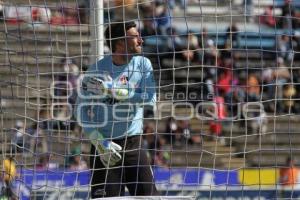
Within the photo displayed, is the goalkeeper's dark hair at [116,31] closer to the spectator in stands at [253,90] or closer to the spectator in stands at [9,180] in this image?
the spectator in stands at [9,180]

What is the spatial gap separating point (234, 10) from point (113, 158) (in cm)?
195

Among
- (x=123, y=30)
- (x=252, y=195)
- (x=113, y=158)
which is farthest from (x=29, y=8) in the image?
(x=252, y=195)

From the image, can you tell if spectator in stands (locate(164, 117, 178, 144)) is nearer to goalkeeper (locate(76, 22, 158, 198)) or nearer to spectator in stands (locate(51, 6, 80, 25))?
spectator in stands (locate(51, 6, 80, 25))

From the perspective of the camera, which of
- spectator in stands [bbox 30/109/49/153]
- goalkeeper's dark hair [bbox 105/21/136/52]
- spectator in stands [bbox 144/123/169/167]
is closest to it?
goalkeeper's dark hair [bbox 105/21/136/52]

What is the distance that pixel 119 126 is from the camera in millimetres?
5324

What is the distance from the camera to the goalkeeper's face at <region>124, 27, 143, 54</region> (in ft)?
17.4

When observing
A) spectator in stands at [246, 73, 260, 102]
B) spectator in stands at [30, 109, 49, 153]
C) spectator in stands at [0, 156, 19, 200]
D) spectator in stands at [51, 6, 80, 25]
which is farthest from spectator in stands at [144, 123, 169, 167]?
spectator in stands at [0, 156, 19, 200]

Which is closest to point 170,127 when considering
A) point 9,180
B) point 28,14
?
point 28,14

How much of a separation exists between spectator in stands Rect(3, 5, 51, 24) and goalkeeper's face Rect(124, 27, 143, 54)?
2.45 ft

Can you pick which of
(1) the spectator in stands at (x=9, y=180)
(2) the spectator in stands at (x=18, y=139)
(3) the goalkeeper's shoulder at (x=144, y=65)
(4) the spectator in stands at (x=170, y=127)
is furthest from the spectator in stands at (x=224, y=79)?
(3) the goalkeeper's shoulder at (x=144, y=65)

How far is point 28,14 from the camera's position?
6125mm

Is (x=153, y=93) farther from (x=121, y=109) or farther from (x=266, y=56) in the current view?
(x=266, y=56)

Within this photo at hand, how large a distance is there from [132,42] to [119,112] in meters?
0.47

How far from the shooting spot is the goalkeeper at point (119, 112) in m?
5.31
